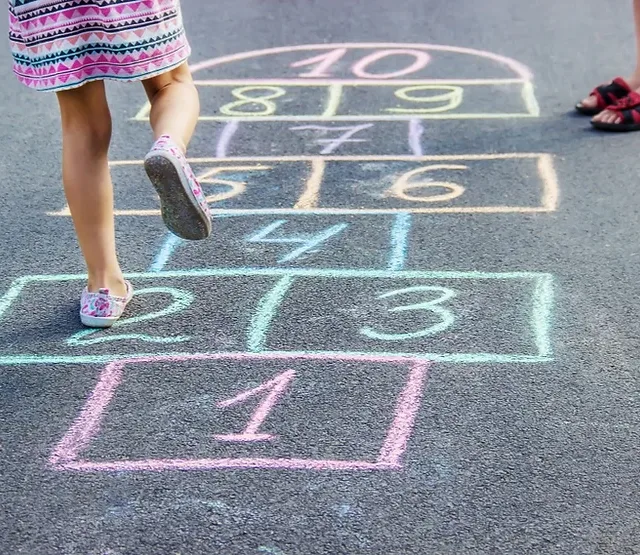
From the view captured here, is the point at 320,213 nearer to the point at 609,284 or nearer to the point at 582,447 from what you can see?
the point at 609,284

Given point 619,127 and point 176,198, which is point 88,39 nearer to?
point 176,198

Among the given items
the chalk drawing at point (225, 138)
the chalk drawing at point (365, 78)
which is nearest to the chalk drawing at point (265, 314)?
the chalk drawing at point (225, 138)

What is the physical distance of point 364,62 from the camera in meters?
6.21

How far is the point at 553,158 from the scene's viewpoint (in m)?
4.62

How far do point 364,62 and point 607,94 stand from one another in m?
1.60

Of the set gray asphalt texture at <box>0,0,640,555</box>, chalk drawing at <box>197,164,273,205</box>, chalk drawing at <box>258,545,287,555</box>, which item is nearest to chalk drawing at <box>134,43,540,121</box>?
gray asphalt texture at <box>0,0,640,555</box>

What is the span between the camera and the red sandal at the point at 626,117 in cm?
493

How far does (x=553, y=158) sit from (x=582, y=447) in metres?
2.30

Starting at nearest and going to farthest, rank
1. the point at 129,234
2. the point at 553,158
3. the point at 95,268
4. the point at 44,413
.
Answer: the point at 44,413 → the point at 95,268 → the point at 129,234 → the point at 553,158

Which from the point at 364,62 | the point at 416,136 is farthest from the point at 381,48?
the point at 416,136

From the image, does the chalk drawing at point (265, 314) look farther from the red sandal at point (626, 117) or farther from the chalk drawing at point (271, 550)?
the red sandal at point (626, 117)

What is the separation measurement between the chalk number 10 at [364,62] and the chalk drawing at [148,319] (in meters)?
2.78

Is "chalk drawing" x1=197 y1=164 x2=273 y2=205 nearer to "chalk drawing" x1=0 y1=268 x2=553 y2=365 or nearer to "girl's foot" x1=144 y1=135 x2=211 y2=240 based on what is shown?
"chalk drawing" x1=0 y1=268 x2=553 y2=365

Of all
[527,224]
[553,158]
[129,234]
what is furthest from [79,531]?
[553,158]
